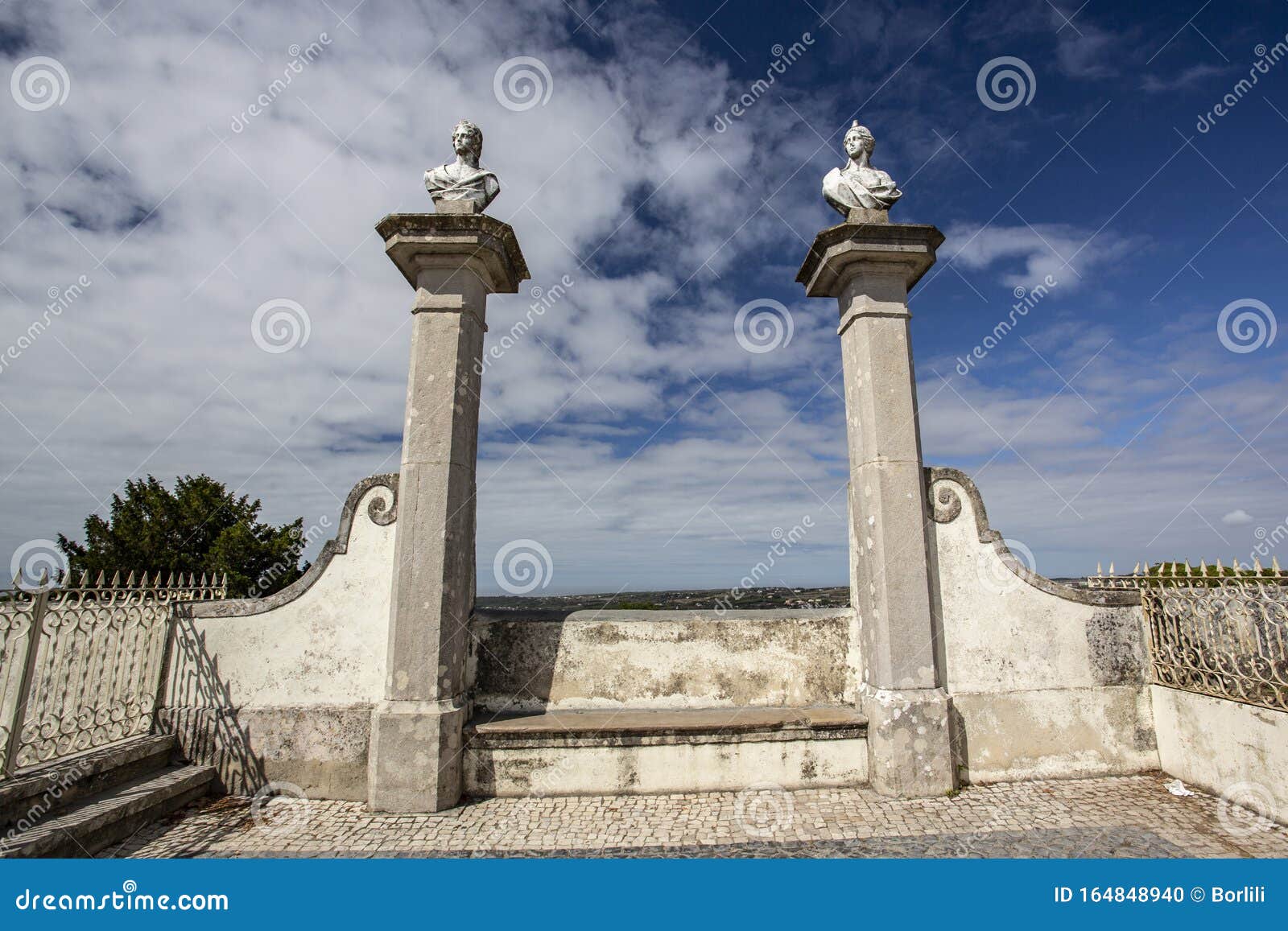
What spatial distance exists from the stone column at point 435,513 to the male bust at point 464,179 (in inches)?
15.8

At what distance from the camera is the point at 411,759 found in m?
4.68

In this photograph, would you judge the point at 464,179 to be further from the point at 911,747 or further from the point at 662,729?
the point at 911,747

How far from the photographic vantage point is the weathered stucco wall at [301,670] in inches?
197

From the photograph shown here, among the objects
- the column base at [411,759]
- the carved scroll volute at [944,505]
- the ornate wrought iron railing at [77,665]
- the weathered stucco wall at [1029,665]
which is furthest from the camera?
the carved scroll volute at [944,505]

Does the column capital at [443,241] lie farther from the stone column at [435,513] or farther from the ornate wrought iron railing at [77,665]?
the ornate wrought iron railing at [77,665]

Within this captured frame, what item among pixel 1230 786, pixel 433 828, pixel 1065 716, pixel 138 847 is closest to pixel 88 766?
pixel 138 847

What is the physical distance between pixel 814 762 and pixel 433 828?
2.96 meters

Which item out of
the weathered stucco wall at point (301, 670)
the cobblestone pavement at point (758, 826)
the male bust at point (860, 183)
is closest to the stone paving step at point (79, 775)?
the weathered stucco wall at point (301, 670)

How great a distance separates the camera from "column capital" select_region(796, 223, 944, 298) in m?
5.47

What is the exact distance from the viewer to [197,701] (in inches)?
203

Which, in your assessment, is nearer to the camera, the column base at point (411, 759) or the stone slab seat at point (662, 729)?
the column base at point (411, 759)

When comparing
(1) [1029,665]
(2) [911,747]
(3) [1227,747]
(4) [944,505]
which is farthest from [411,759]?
(3) [1227,747]

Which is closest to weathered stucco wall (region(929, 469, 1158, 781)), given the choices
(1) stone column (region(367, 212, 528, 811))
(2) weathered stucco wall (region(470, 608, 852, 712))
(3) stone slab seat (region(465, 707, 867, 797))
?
(2) weathered stucco wall (region(470, 608, 852, 712))

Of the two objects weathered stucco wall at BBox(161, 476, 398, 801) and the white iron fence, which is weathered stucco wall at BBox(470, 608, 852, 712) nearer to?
weathered stucco wall at BBox(161, 476, 398, 801)
